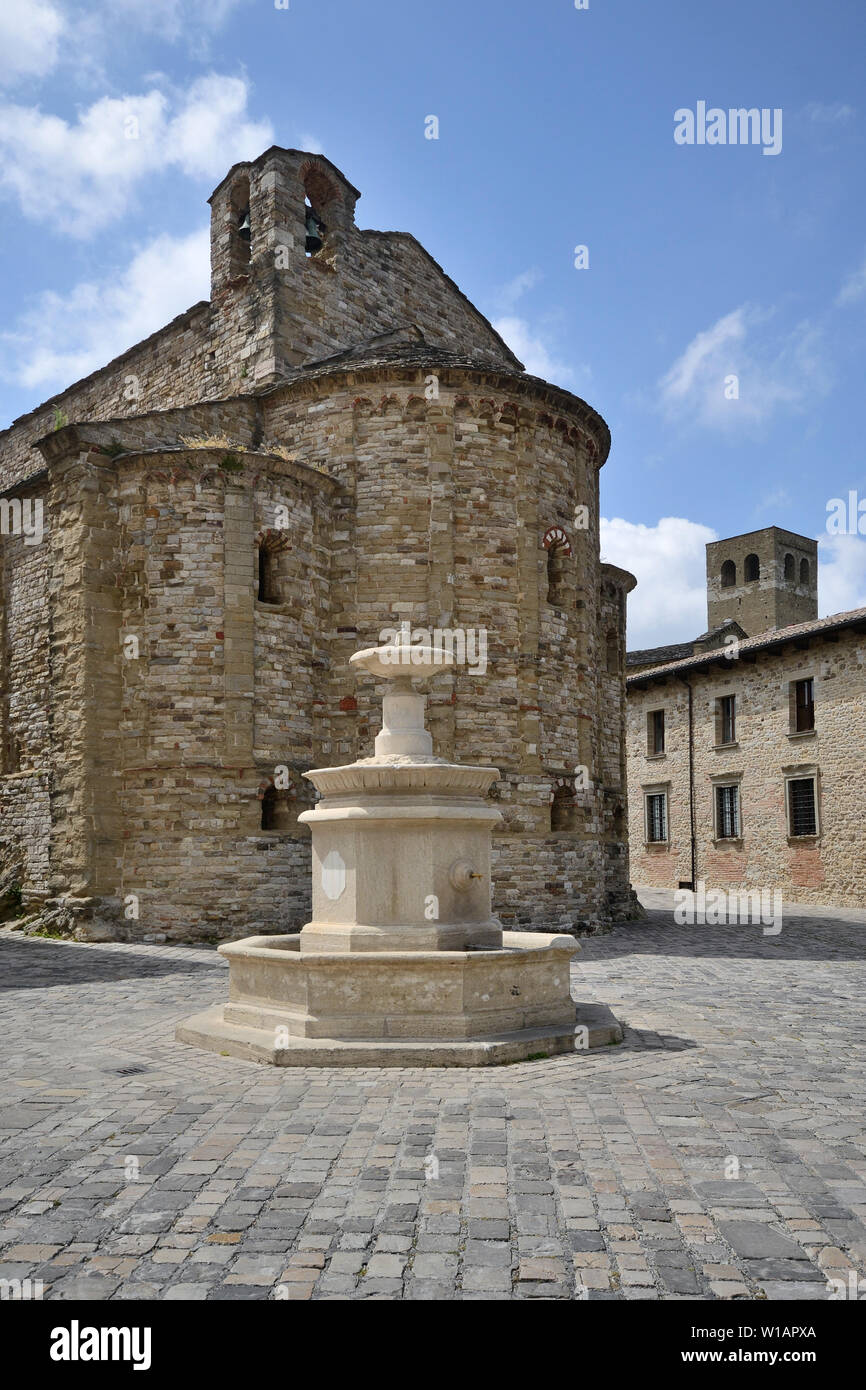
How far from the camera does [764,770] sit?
90.0ft

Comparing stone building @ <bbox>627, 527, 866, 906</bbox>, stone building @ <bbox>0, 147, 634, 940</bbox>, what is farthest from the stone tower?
stone building @ <bbox>0, 147, 634, 940</bbox>

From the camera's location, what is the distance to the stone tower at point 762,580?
2076 inches

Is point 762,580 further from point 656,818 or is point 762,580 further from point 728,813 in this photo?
point 728,813

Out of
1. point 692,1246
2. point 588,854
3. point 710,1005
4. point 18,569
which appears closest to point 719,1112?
point 692,1246

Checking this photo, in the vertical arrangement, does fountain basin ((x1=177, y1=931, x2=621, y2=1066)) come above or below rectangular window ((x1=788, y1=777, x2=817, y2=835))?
below

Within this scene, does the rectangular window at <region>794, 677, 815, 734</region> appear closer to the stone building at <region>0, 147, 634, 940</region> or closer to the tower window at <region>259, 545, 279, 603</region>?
the stone building at <region>0, 147, 634, 940</region>

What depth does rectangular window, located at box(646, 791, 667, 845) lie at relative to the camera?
104ft

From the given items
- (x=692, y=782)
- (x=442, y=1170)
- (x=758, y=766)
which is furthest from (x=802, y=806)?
(x=442, y=1170)

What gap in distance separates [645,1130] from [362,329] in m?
19.9

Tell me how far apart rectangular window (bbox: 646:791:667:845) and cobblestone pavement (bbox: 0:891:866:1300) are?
2320 cm

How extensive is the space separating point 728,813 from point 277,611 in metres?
17.3

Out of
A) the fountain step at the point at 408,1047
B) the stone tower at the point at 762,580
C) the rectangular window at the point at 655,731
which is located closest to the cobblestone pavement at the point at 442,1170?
the fountain step at the point at 408,1047

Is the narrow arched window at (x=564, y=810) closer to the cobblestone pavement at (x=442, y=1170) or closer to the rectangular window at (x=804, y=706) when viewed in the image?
the cobblestone pavement at (x=442, y=1170)

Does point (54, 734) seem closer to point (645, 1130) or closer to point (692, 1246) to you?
point (645, 1130)
